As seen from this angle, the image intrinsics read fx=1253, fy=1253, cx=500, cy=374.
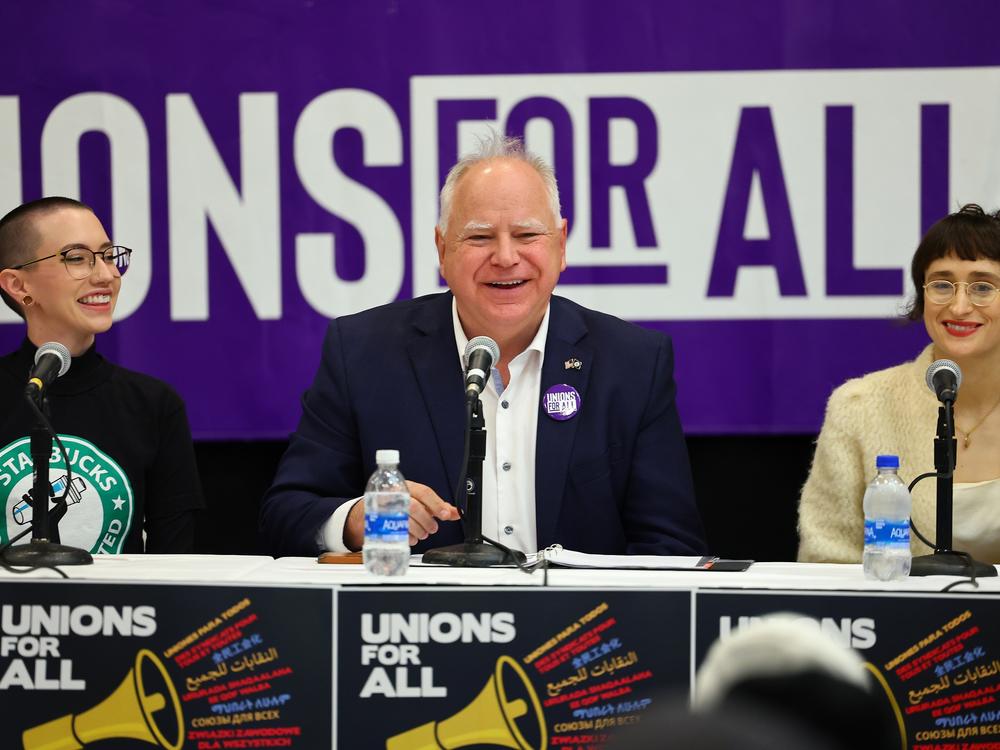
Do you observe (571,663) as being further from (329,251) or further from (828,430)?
(329,251)

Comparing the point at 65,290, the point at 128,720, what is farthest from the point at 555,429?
the point at 65,290

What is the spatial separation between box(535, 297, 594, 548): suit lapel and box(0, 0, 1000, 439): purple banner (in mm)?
997

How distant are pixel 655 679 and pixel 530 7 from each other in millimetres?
2476

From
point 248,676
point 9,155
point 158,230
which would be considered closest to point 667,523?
point 248,676

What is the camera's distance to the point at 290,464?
110 inches

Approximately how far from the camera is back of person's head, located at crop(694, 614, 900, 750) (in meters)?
0.57

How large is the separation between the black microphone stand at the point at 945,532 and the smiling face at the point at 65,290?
201cm

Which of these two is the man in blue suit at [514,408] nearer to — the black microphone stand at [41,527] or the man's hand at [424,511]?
the man's hand at [424,511]

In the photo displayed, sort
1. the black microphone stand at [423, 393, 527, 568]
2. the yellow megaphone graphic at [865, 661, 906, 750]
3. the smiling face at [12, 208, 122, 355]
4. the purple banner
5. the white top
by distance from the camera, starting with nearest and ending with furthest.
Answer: the yellow megaphone graphic at [865, 661, 906, 750], the black microphone stand at [423, 393, 527, 568], the white top, the smiling face at [12, 208, 122, 355], the purple banner

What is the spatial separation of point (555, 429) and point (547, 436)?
0.08 feet

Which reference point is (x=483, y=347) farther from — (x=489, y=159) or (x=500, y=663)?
(x=489, y=159)

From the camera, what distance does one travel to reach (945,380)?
7.40 ft

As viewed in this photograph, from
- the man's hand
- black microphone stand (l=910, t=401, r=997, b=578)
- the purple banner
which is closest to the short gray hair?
the man's hand

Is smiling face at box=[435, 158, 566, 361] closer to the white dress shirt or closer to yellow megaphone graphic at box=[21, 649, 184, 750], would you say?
the white dress shirt
